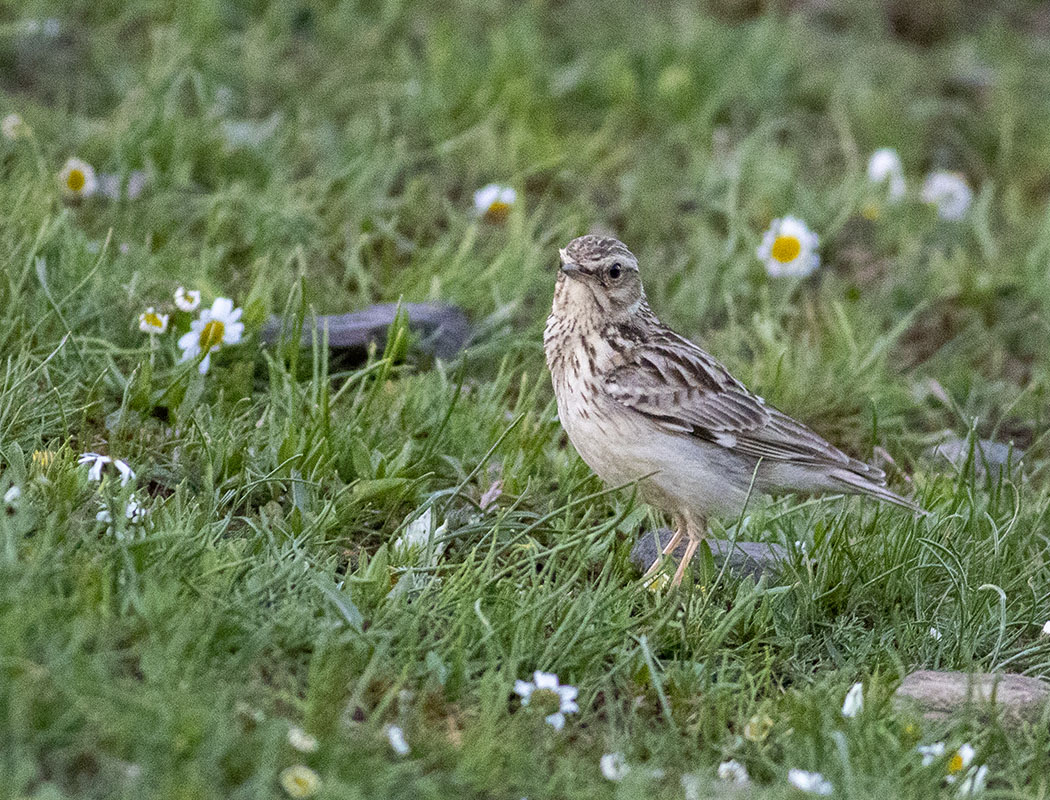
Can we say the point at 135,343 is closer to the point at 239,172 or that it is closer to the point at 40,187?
the point at 40,187

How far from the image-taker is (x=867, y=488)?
5.40 meters

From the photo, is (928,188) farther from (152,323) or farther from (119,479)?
(119,479)

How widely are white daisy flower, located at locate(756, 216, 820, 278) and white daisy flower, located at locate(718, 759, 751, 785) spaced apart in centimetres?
391

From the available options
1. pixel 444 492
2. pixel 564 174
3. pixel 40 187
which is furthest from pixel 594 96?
pixel 444 492

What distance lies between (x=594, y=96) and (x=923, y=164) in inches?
86.9

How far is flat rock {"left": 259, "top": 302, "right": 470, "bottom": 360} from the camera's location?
20.4 feet

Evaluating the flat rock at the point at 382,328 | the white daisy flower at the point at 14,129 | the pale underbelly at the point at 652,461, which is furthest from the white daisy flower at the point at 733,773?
the white daisy flower at the point at 14,129

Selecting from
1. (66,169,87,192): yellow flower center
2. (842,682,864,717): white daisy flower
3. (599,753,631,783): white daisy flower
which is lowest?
(66,169,87,192): yellow flower center

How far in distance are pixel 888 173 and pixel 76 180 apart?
15.1ft

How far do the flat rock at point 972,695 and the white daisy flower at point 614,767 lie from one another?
3.05 ft

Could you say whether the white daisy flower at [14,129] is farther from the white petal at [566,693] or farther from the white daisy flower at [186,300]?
the white petal at [566,693]

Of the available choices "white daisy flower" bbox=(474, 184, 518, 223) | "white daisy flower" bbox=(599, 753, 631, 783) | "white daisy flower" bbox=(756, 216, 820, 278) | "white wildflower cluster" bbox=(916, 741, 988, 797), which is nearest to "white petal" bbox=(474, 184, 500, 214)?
"white daisy flower" bbox=(474, 184, 518, 223)

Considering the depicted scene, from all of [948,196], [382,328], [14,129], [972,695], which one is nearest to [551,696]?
[972,695]

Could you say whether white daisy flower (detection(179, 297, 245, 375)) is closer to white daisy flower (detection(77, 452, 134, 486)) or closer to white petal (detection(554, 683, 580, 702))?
white daisy flower (detection(77, 452, 134, 486))
